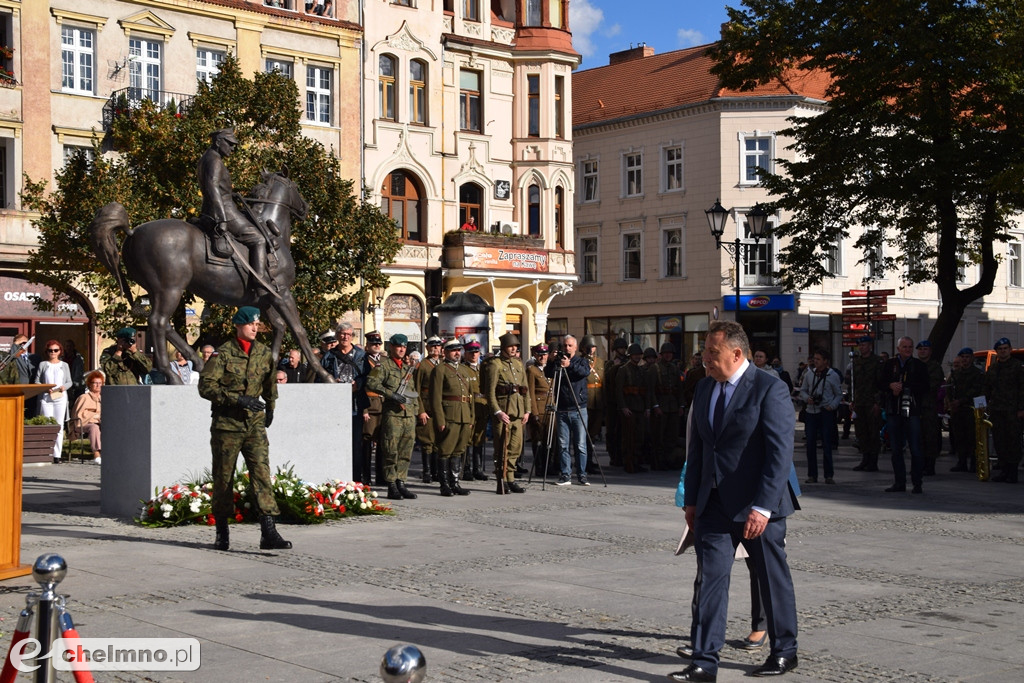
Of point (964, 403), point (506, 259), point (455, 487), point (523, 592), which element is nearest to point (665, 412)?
point (964, 403)

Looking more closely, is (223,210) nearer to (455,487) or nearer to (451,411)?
(451,411)

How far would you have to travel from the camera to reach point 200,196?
2994 cm

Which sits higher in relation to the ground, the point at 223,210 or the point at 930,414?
the point at 223,210

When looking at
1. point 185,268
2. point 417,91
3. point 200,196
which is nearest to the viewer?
point 185,268

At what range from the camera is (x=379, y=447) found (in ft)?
54.3

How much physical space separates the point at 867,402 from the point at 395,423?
8209 millimetres

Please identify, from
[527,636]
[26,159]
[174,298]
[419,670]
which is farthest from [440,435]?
[26,159]

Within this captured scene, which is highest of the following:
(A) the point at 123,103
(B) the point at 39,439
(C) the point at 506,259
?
(A) the point at 123,103

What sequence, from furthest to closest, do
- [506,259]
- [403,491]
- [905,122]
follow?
[506,259] → [905,122] → [403,491]

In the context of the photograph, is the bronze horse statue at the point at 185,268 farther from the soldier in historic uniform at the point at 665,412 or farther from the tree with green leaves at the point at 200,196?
the tree with green leaves at the point at 200,196

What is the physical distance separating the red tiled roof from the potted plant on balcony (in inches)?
1417

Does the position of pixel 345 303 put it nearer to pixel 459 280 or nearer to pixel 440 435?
pixel 459 280

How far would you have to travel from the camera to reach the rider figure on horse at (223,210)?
1417 centimetres

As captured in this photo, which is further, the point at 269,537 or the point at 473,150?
the point at 473,150
